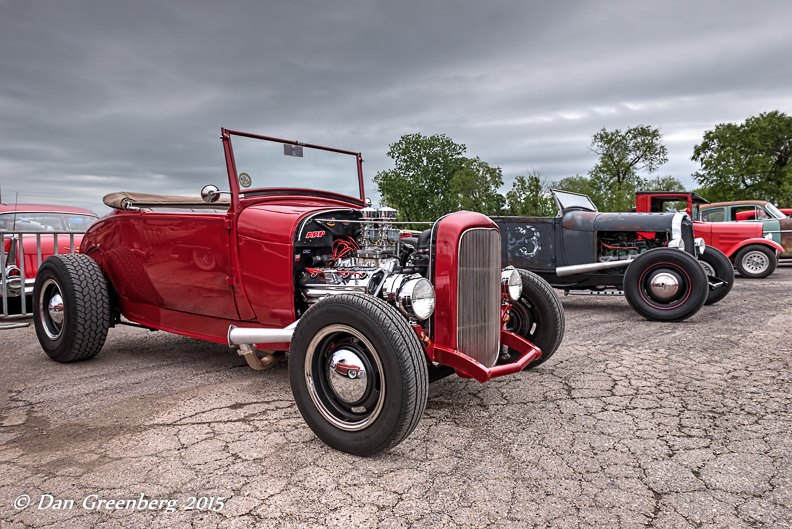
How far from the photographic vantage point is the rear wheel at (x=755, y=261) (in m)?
11.1

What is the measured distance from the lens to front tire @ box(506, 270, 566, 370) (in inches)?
143

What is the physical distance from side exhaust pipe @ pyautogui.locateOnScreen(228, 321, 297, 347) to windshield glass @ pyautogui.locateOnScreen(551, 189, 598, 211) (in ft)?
18.5

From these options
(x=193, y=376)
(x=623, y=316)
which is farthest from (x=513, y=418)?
(x=623, y=316)

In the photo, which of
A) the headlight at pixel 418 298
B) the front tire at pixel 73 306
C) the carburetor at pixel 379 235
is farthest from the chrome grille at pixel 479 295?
the front tire at pixel 73 306

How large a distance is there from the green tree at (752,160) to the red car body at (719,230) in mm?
19875

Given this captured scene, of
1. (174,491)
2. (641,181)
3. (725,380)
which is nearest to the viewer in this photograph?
(174,491)

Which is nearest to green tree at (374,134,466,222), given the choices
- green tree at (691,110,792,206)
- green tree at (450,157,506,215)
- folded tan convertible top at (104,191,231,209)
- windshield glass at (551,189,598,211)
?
green tree at (450,157,506,215)

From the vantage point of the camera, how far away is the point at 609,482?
2199 millimetres

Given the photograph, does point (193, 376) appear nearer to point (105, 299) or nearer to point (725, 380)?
point (105, 299)

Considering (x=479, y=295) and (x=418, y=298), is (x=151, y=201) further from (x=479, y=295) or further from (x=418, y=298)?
(x=479, y=295)

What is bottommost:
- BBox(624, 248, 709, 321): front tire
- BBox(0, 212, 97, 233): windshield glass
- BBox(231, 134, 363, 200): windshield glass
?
BBox(624, 248, 709, 321): front tire

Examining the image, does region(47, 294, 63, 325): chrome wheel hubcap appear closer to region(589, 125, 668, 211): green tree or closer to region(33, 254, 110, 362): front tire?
region(33, 254, 110, 362): front tire

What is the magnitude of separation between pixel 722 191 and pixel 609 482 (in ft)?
107

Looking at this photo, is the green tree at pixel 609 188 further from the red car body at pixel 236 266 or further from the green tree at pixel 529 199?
the red car body at pixel 236 266
